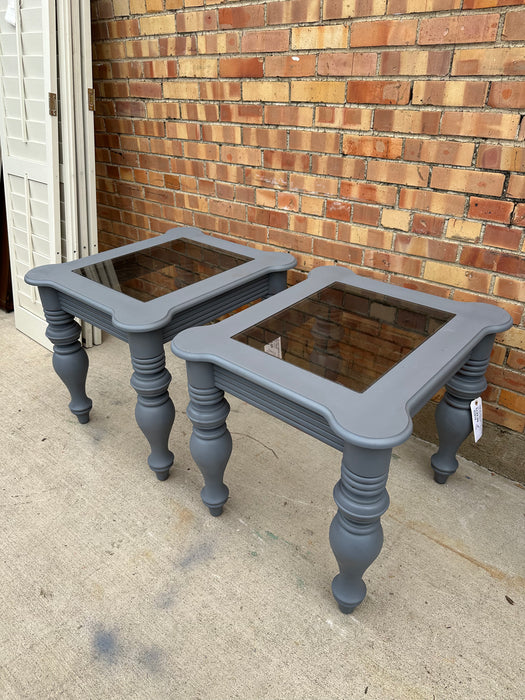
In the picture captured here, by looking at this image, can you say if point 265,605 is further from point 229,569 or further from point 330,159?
point 330,159

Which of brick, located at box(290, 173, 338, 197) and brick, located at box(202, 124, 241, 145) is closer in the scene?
brick, located at box(290, 173, 338, 197)

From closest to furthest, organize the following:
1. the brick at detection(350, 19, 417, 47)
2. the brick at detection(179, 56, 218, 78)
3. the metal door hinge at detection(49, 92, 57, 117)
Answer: the brick at detection(350, 19, 417, 47) < the brick at detection(179, 56, 218, 78) < the metal door hinge at detection(49, 92, 57, 117)

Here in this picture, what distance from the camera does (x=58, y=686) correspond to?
4.11 feet

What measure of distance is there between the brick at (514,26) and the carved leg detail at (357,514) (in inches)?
47.2

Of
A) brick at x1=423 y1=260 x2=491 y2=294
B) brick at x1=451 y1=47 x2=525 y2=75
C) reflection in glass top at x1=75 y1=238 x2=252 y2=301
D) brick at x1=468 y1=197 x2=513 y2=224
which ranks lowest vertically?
reflection in glass top at x1=75 y1=238 x2=252 y2=301

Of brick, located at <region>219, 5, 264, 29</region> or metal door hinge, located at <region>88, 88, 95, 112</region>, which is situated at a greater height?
brick, located at <region>219, 5, 264, 29</region>

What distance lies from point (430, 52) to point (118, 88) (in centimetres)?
168

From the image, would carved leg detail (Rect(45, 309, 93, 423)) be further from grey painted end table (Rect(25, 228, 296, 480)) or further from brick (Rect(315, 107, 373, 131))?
brick (Rect(315, 107, 373, 131))

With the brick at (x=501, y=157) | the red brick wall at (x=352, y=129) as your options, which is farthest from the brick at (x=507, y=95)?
the brick at (x=501, y=157)

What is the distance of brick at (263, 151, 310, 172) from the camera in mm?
2024

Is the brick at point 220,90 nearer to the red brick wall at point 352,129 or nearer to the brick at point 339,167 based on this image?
the red brick wall at point 352,129

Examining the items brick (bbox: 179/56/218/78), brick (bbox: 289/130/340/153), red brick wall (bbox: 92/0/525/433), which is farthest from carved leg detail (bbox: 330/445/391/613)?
brick (bbox: 179/56/218/78)

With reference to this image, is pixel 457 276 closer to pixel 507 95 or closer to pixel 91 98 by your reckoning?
pixel 507 95

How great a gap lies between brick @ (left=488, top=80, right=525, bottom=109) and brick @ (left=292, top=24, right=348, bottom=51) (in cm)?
54
